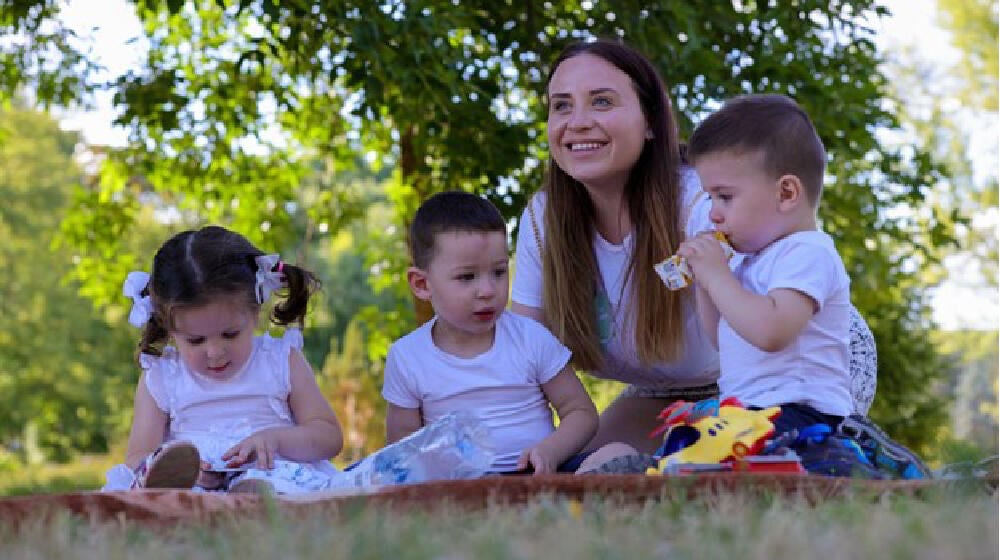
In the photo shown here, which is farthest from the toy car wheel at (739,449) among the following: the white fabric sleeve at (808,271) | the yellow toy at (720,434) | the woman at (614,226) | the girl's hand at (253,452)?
the girl's hand at (253,452)

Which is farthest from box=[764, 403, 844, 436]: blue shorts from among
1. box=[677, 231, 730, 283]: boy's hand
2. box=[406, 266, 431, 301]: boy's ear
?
box=[406, 266, 431, 301]: boy's ear

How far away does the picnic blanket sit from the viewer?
256 cm

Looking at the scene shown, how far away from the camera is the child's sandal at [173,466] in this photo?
3.21 metres

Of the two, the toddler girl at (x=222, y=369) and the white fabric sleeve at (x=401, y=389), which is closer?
the toddler girl at (x=222, y=369)

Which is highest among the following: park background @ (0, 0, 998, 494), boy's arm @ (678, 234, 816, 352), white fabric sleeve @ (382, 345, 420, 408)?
park background @ (0, 0, 998, 494)

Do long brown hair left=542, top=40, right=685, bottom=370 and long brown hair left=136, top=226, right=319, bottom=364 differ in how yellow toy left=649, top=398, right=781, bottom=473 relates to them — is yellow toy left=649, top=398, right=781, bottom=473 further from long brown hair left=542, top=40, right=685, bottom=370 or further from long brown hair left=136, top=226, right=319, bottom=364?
long brown hair left=136, top=226, right=319, bottom=364

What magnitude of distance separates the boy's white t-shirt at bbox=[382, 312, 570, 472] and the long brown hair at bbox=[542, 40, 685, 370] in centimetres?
27

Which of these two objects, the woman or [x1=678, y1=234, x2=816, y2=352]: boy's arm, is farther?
the woman

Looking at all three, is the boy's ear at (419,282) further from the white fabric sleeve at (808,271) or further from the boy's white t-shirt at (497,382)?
the white fabric sleeve at (808,271)

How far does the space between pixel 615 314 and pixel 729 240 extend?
0.91 m

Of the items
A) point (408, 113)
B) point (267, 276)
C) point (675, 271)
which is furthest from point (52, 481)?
point (675, 271)

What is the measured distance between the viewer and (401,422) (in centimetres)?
409

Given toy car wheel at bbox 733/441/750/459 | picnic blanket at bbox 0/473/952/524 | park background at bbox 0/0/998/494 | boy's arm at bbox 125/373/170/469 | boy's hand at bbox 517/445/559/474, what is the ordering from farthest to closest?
park background at bbox 0/0/998/494 → boy's arm at bbox 125/373/170/469 → boy's hand at bbox 517/445/559/474 → toy car wheel at bbox 733/441/750/459 → picnic blanket at bbox 0/473/952/524

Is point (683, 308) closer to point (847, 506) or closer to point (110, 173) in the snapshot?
point (847, 506)
